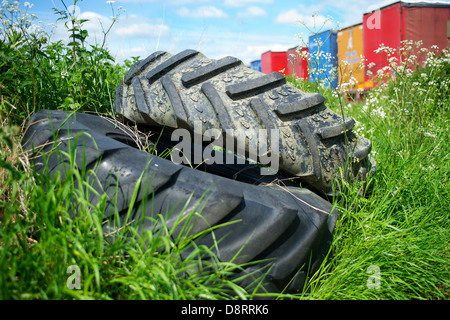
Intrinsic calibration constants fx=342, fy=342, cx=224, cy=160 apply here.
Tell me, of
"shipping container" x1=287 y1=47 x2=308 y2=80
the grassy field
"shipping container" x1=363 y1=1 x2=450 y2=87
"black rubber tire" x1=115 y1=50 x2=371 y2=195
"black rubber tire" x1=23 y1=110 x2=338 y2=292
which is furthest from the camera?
"shipping container" x1=363 y1=1 x2=450 y2=87

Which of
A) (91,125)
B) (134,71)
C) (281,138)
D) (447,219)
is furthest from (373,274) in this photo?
(134,71)

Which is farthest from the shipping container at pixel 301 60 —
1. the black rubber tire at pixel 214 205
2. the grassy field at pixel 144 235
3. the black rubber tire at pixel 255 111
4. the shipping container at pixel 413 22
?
the shipping container at pixel 413 22

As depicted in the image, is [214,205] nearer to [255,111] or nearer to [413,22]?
[255,111]

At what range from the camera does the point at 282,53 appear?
62.4 ft

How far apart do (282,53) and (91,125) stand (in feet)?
61.4

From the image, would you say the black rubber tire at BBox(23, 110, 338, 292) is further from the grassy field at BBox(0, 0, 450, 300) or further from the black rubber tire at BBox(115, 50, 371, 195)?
the black rubber tire at BBox(115, 50, 371, 195)

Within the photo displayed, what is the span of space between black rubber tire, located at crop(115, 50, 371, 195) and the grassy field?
20 centimetres

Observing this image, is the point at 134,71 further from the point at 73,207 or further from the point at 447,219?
the point at 447,219

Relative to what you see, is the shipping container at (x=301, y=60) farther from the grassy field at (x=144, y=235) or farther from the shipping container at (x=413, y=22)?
the shipping container at (x=413, y=22)

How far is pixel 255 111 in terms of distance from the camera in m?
1.51

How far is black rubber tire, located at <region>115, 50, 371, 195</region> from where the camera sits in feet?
4.93

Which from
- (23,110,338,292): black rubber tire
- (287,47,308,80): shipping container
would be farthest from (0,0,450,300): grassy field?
(287,47,308,80): shipping container

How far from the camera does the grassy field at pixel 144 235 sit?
96 centimetres

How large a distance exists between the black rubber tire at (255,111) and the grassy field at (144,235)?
7.9 inches
